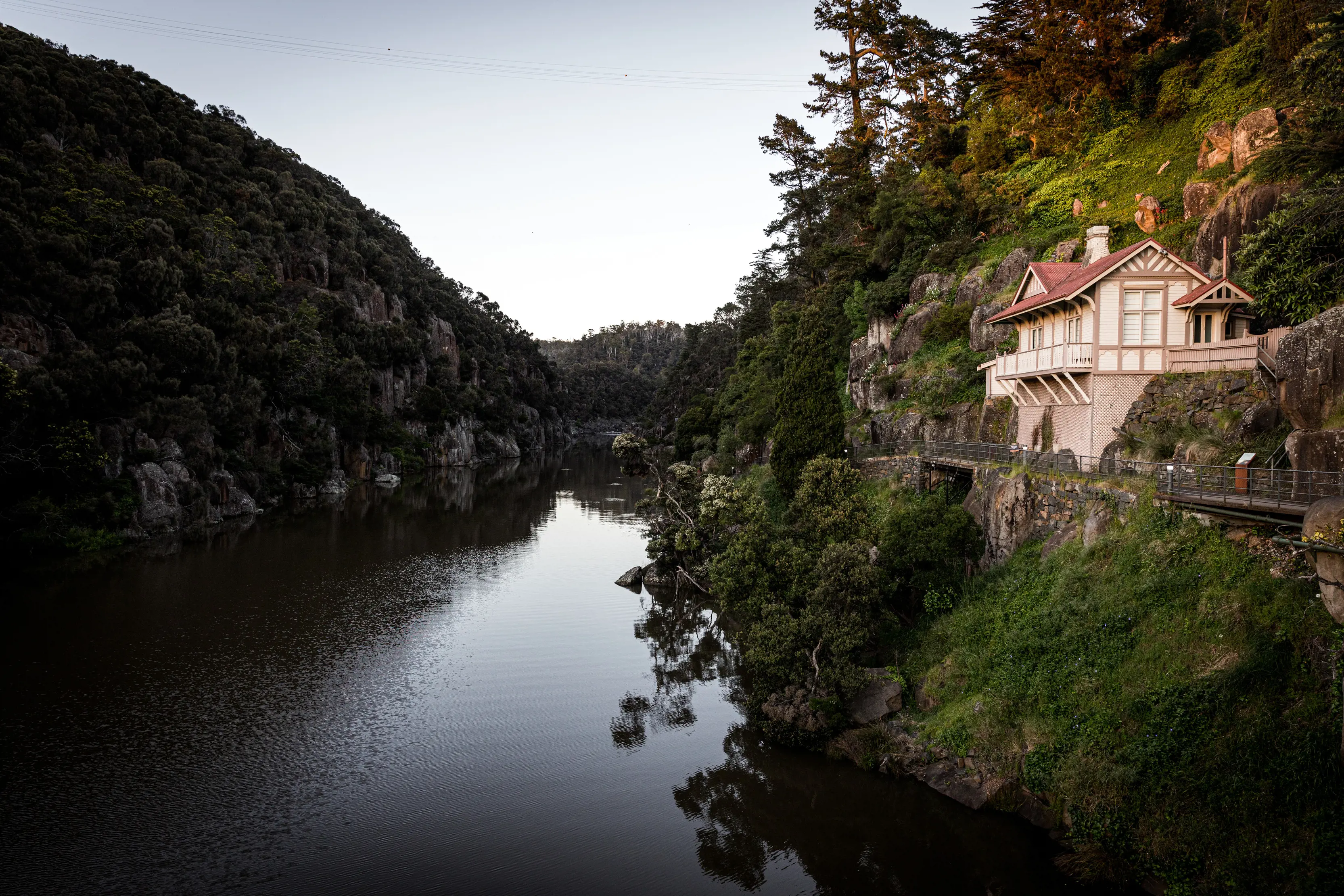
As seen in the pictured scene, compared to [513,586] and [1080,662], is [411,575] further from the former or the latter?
[1080,662]

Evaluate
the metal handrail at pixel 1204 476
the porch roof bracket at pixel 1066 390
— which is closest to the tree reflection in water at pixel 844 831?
the metal handrail at pixel 1204 476

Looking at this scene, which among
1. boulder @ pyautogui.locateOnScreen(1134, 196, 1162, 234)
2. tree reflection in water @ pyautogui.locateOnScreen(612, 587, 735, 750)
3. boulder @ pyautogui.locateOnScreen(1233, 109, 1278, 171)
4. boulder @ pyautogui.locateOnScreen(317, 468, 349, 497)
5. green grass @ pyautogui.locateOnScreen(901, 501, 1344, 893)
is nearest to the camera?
green grass @ pyautogui.locateOnScreen(901, 501, 1344, 893)

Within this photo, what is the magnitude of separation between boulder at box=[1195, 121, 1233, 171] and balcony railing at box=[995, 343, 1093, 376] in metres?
12.3

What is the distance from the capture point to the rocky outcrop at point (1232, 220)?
86.1 ft

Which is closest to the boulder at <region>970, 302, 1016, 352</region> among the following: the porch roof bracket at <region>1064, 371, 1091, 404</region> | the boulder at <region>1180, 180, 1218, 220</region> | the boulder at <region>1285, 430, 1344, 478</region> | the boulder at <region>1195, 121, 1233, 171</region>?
the boulder at <region>1180, 180, 1218, 220</region>

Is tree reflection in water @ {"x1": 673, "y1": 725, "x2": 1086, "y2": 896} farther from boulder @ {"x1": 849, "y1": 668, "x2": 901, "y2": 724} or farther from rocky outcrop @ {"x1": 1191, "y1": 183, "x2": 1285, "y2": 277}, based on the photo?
rocky outcrop @ {"x1": 1191, "y1": 183, "x2": 1285, "y2": 277}

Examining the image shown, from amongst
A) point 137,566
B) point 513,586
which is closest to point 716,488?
point 513,586

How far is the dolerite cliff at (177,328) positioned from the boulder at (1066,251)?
52917 mm

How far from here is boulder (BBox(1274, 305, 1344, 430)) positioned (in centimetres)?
1555

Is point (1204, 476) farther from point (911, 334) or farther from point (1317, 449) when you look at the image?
point (911, 334)

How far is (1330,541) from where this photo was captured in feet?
39.8

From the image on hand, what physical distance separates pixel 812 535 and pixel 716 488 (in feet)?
17.1

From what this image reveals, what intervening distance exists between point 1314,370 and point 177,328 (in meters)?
59.5

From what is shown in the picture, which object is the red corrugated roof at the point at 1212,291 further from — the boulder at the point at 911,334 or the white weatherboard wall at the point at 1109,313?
the boulder at the point at 911,334
